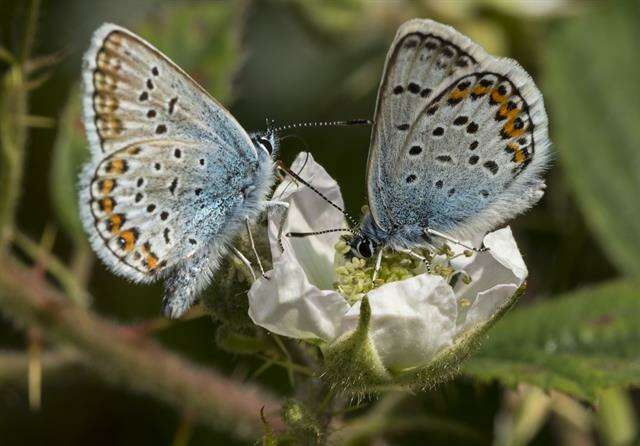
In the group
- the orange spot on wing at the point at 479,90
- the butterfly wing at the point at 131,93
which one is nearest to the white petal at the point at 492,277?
the orange spot on wing at the point at 479,90

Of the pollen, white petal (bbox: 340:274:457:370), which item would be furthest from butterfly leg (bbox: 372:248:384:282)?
white petal (bbox: 340:274:457:370)

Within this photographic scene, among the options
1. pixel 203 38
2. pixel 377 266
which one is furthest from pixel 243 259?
pixel 203 38

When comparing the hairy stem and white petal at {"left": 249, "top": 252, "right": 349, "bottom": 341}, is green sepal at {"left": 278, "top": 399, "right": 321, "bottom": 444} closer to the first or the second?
white petal at {"left": 249, "top": 252, "right": 349, "bottom": 341}

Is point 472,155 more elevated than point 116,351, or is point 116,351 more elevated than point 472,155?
point 472,155

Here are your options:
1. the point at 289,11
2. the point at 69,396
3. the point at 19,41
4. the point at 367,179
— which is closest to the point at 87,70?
the point at 19,41

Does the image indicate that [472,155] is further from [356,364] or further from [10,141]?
[10,141]
